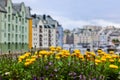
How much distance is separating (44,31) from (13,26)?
213ft

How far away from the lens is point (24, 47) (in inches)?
3979

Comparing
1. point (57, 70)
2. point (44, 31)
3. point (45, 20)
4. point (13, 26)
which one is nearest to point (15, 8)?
point (13, 26)

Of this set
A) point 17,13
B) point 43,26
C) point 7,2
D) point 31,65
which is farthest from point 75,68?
point 43,26

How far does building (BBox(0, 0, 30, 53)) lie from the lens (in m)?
85.9

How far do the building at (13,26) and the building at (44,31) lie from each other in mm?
42099

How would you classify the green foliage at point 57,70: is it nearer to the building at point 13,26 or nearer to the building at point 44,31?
the building at point 13,26

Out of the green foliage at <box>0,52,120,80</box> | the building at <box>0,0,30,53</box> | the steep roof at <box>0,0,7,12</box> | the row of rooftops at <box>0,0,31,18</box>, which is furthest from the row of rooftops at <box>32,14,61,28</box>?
the green foliage at <box>0,52,120,80</box>

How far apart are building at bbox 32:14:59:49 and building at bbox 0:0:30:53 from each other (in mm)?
42099

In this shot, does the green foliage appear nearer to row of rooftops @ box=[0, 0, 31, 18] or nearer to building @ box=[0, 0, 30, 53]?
building @ box=[0, 0, 30, 53]

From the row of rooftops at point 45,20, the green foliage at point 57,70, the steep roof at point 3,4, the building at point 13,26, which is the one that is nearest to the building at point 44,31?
the row of rooftops at point 45,20

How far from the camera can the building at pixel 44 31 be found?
5960 inches

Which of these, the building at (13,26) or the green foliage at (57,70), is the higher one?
the building at (13,26)

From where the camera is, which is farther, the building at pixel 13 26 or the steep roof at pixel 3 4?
the steep roof at pixel 3 4

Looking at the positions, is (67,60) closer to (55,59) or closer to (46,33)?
(55,59)
